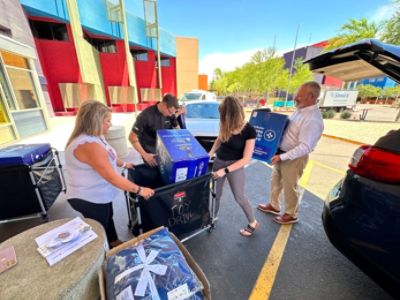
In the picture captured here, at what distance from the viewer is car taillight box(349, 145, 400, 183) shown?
116cm

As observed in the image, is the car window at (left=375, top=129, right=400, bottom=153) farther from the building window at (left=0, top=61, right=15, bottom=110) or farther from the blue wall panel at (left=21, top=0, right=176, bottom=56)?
the blue wall panel at (left=21, top=0, right=176, bottom=56)

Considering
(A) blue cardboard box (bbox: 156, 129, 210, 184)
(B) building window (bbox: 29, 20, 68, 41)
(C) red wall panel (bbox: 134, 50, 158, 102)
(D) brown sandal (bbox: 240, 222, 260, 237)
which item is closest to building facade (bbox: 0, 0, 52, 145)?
(B) building window (bbox: 29, 20, 68, 41)

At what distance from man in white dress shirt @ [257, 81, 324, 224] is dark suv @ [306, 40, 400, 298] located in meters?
0.54

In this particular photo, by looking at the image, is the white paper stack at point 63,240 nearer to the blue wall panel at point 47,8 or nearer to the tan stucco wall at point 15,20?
the tan stucco wall at point 15,20

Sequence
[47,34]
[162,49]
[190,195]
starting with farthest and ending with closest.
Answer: [162,49] < [47,34] < [190,195]

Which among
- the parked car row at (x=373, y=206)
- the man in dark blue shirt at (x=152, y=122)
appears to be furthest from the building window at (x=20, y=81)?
the parked car row at (x=373, y=206)

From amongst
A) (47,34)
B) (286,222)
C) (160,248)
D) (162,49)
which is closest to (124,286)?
(160,248)

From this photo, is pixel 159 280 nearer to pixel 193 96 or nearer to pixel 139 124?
pixel 139 124

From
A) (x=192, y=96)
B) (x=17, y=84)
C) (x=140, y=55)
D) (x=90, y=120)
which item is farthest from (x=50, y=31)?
(x=90, y=120)

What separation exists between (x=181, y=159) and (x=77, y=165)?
0.82m

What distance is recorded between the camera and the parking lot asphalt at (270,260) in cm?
164

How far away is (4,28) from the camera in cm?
643

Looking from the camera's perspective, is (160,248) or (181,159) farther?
(181,159)

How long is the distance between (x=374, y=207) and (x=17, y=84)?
9313 mm
